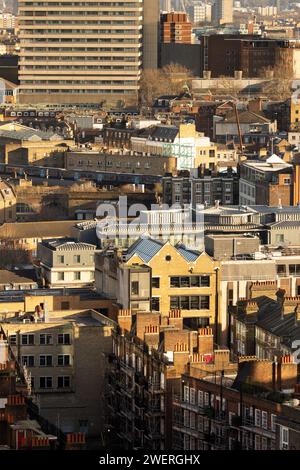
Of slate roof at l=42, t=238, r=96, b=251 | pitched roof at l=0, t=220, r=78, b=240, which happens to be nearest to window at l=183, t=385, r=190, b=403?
slate roof at l=42, t=238, r=96, b=251

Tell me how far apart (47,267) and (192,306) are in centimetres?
894

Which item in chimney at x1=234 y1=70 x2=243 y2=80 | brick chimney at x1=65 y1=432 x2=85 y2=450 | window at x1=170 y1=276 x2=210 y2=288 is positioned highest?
brick chimney at x1=65 y1=432 x2=85 y2=450

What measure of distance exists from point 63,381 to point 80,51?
10656 cm

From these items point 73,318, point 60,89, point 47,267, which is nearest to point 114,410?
point 73,318

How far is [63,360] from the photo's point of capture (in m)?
50.6

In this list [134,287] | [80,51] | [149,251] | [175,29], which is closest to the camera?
[134,287]

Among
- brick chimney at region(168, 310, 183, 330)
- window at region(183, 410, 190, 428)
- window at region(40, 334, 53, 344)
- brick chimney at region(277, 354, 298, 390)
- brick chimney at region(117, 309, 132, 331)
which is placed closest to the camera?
brick chimney at region(277, 354, 298, 390)

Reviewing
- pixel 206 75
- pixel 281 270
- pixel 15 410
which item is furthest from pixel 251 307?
pixel 206 75

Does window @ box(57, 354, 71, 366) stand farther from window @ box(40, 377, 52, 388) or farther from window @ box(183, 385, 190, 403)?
window @ box(183, 385, 190, 403)

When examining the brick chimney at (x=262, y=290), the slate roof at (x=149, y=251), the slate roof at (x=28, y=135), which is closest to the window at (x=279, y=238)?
the slate roof at (x=149, y=251)

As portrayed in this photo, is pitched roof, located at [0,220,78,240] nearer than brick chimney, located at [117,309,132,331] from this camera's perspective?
No

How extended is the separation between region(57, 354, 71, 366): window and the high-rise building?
105m

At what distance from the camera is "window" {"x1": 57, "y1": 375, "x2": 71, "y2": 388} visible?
165ft

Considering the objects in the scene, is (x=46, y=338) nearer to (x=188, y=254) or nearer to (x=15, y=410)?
(x=188, y=254)
